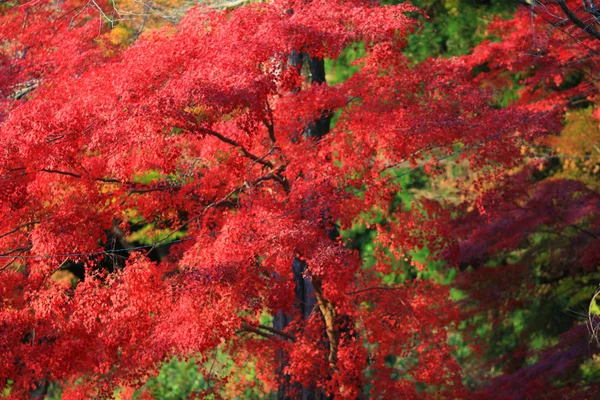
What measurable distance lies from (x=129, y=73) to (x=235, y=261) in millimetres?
1960

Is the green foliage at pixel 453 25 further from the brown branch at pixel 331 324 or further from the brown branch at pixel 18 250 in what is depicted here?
the brown branch at pixel 18 250

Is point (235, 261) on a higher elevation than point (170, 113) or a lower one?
lower

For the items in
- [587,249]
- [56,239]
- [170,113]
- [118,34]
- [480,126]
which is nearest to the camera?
[170,113]

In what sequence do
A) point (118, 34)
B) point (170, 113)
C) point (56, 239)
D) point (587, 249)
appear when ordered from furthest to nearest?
point (118, 34), point (587, 249), point (56, 239), point (170, 113)

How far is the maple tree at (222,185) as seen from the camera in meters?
7.00

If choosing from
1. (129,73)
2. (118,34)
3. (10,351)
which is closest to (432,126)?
(129,73)

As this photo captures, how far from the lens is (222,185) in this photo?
9000 mm

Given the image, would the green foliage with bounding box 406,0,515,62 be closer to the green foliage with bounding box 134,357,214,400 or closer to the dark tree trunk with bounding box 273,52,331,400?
the dark tree trunk with bounding box 273,52,331,400

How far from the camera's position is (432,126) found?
7.72 metres

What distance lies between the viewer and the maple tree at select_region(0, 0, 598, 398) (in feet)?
23.0

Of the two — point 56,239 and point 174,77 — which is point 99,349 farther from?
point 174,77

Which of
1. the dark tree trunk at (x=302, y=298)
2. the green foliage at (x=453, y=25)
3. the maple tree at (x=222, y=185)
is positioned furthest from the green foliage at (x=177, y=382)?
the green foliage at (x=453, y=25)

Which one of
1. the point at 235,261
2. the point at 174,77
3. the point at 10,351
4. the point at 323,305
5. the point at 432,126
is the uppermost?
the point at 174,77

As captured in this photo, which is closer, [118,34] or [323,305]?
[323,305]
